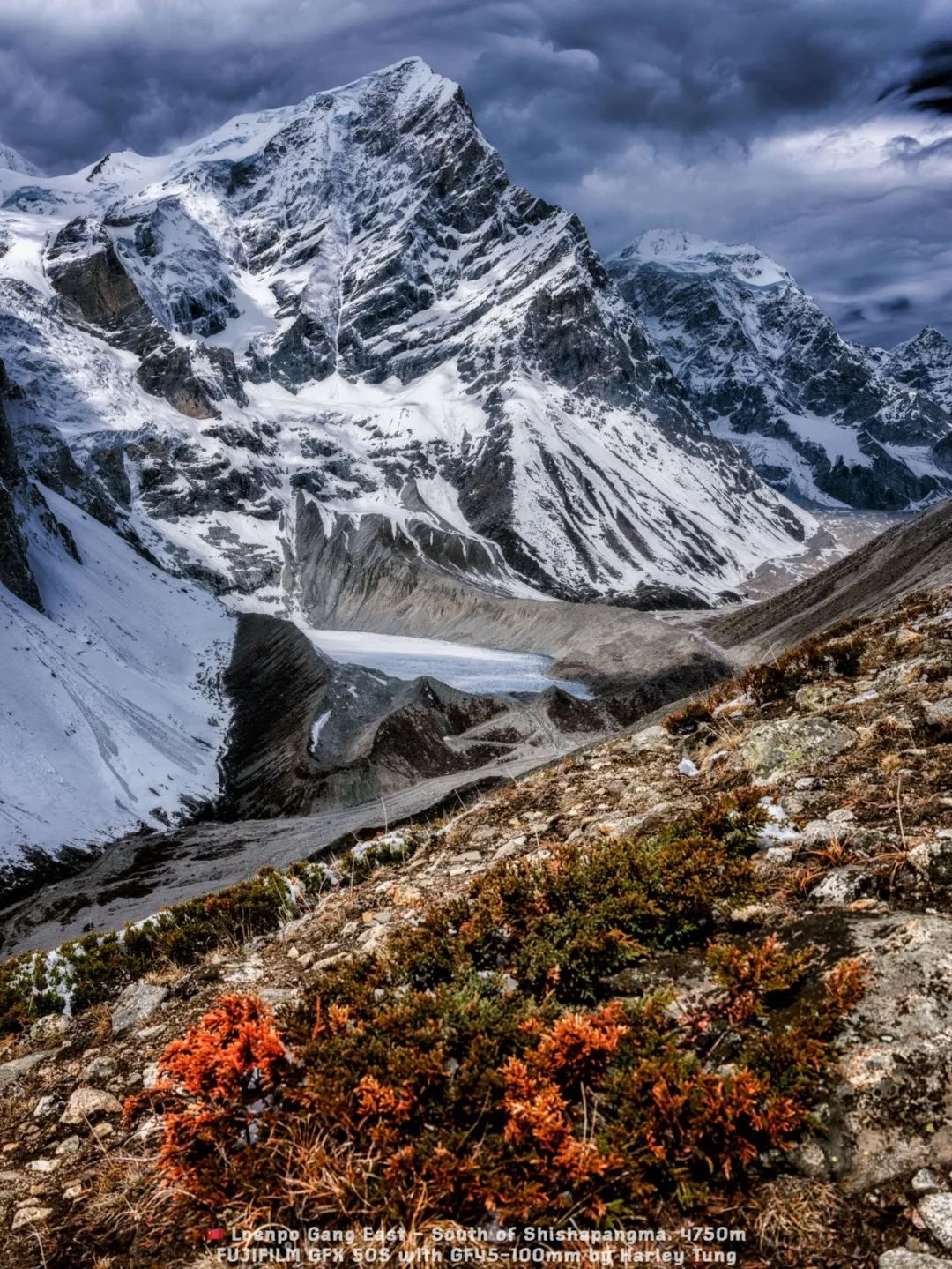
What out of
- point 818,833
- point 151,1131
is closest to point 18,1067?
point 151,1131

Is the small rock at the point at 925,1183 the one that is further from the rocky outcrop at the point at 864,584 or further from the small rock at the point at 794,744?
the rocky outcrop at the point at 864,584

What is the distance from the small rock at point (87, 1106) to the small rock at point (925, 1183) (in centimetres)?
450

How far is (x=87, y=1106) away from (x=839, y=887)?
5120mm

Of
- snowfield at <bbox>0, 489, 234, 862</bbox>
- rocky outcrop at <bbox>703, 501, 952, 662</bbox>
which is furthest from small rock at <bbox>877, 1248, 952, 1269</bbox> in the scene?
snowfield at <bbox>0, 489, 234, 862</bbox>

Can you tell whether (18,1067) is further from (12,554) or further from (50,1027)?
(12,554)

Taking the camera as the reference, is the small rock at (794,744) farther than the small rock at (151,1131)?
Yes

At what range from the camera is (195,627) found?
110 meters

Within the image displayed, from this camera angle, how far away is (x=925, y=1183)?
2848 millimetres

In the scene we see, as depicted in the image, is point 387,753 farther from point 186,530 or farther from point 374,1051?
point 186,530

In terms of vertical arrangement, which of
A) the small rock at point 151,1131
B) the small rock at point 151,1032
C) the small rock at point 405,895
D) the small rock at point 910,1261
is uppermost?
the small rock at point 151,1131

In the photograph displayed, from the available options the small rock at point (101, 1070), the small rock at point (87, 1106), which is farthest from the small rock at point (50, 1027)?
the small rock at point (87, 1106)

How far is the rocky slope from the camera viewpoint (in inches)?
120

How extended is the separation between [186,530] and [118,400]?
148 ft

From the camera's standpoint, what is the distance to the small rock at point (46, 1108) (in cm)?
491
